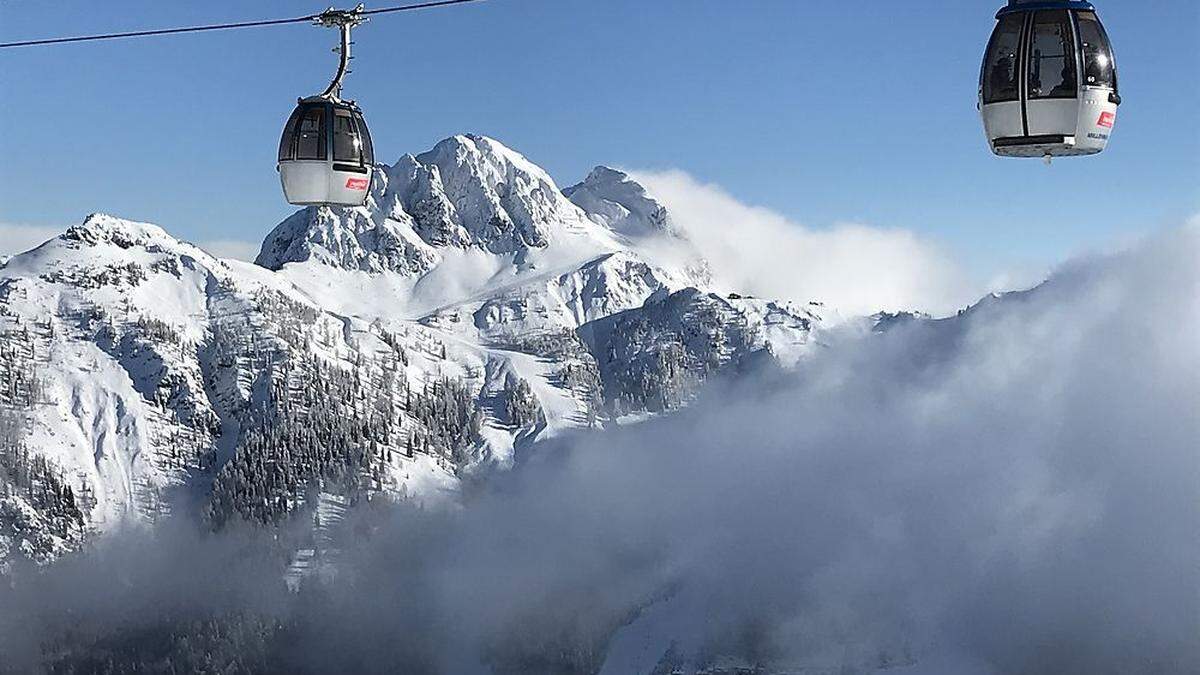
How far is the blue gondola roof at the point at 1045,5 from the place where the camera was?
18.7m

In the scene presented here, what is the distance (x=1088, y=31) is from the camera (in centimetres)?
1864

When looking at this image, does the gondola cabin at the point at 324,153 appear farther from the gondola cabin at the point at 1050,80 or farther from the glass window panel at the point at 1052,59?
the glass window panel at the point at 1052,59

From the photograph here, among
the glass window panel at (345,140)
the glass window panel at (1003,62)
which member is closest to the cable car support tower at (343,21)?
the glass window panel at (345,140)

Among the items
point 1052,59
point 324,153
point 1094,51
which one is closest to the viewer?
point 1052,59

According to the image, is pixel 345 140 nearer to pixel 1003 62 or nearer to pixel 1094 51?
pixel 1003 62

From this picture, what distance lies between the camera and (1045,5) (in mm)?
18766

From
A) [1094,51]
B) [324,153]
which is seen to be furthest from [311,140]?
[1094,51]

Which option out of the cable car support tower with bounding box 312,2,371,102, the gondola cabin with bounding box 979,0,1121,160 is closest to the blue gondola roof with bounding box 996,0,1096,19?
the gondola cabin with bounding box 979,0,1121,160

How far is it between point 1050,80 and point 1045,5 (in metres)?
1.07

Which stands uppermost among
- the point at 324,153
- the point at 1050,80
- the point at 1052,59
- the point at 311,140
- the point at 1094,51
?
the point at 311,140

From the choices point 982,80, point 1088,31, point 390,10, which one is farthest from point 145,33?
point 1088,31

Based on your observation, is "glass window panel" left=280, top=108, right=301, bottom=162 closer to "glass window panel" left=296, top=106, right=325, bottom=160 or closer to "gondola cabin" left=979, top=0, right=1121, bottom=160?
"glass window panel" left=296, top=106, right=325, bottom=160

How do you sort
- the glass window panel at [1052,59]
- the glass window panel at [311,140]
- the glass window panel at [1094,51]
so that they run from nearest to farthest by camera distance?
1. the glass window panel at [1052,59]
2. the glass window panel at [1094,51]
3. the glass window panel at [311,140]

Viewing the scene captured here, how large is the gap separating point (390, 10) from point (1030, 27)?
923 centimetres
